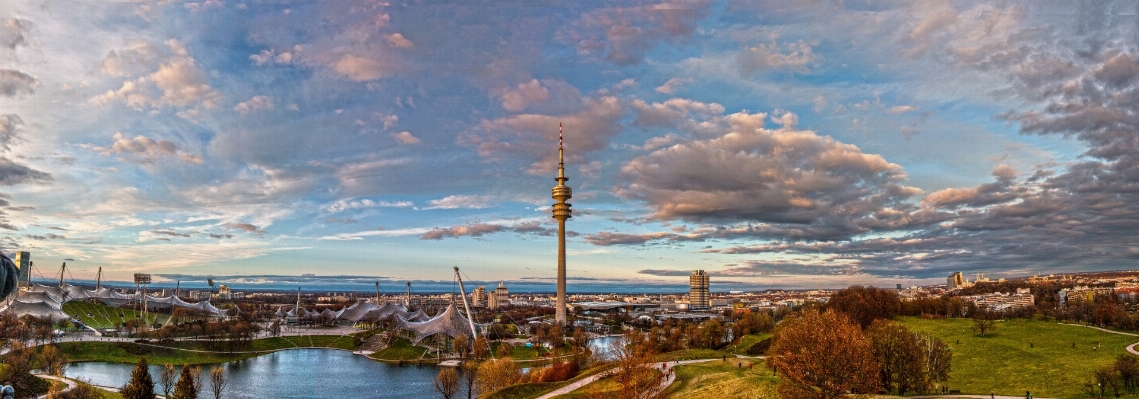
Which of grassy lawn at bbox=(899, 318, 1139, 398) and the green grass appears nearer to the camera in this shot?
grassy lawn at bbox=(899, 318, 1139, 398)

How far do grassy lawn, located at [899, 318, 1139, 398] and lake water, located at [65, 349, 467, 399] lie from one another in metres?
57.2

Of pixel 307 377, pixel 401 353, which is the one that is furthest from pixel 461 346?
pixel 307 377

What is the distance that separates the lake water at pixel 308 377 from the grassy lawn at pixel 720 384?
105 ft

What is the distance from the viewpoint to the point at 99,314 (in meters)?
154

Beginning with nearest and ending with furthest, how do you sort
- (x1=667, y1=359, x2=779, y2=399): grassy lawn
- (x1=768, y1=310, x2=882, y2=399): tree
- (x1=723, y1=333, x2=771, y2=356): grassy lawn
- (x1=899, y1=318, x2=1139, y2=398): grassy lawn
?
(x1=768, y1=310, x2=882, y2=399): tree < (x1=667, y1=359, x2=779, y2=399): grassy lawn < (x1=899, y1=318, x2=1139, y2=398): grassy lawn < (x1=723, y1=333, x2=771, y2=356): grassy lawn

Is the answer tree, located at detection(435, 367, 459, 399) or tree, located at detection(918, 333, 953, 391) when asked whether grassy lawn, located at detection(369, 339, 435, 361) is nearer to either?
tree, located at detection(435, 367, 459, 399)

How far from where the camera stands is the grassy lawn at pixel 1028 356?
5576cm

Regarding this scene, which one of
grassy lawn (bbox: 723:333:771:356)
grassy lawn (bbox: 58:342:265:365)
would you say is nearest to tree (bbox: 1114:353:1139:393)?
grassy lawn (bbox: 723:333:771:356)

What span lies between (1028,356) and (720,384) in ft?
160

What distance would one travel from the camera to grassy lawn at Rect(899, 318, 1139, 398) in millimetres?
55756

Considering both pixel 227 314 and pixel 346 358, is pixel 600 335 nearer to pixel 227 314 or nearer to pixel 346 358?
pixel 346 358

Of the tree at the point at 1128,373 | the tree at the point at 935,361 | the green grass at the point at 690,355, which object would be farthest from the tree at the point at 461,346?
the tree at the point at 1128,373

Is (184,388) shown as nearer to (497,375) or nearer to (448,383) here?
(448,383)

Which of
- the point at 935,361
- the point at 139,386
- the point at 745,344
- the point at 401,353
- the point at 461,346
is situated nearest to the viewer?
the point at 139,386
